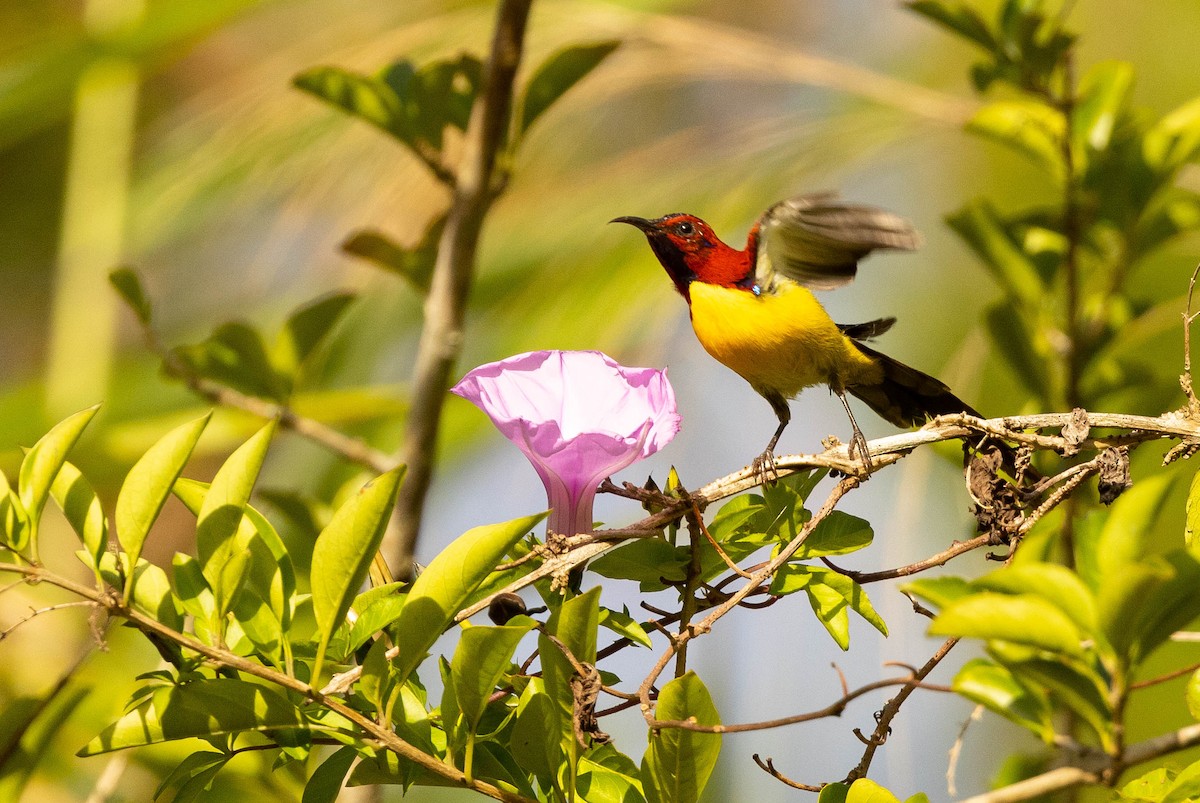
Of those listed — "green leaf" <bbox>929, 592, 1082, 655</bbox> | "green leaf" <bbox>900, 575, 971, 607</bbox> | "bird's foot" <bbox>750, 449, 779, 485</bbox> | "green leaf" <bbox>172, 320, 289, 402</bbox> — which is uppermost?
"green leaf" <bbox>172, 320, 289, 402</bbox>

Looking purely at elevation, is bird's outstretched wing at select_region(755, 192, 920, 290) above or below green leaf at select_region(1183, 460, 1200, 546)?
above

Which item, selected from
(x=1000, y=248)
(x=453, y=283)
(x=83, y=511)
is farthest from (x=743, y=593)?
(x=1000, y=248)

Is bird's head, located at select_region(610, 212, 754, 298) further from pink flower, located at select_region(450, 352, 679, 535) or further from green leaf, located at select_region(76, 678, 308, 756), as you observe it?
green leaf, located at select_region(76, 678, 308, 756)

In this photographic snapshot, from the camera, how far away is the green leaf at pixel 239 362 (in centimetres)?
123

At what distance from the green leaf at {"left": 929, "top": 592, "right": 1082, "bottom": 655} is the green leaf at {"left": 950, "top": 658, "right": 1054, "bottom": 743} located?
5cm

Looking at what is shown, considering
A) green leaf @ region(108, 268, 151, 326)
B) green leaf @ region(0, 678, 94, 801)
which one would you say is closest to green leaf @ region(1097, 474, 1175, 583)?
green leaf @ region(0, 678, 94, 801)

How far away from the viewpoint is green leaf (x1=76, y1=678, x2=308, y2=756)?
25.3 inches

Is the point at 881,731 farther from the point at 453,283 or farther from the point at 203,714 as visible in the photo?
the point at 453,283

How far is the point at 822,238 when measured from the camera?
115 cm

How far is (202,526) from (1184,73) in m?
2.89

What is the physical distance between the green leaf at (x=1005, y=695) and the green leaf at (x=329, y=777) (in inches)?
14.7

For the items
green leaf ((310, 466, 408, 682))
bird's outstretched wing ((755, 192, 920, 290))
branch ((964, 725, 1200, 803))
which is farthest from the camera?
bird's outstretched wing ((755, 192, 920, 290))

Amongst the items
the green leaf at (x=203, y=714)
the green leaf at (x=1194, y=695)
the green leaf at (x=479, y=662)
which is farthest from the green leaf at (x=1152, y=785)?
the green leaf at (x=203, y=714)

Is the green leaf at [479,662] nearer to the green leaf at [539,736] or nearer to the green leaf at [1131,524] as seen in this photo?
the green leaf at [539,736]
